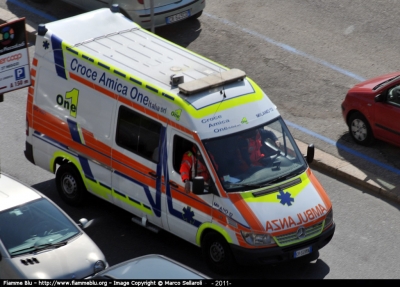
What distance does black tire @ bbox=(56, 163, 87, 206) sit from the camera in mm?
12625

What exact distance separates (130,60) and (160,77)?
640 mm

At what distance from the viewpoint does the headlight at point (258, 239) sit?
34.9ft

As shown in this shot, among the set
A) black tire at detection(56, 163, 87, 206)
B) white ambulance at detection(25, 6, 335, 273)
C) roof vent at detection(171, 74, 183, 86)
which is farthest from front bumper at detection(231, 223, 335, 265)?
black tire at detection(56, 163, 87, 206)

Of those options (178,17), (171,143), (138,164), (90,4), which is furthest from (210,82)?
(90,4)

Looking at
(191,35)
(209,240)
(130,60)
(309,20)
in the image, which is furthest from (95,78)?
(309,20)

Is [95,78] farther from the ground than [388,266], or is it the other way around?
[95,78]

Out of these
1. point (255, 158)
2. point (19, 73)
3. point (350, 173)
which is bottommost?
point (350, 173)

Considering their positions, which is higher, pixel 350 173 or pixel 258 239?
pixel 258 239

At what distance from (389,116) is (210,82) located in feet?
13.1

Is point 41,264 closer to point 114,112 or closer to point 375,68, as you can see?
point 114,112

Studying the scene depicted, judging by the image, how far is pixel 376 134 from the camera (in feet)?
46.7

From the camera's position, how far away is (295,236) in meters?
10.8

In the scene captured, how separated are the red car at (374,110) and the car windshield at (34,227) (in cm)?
573

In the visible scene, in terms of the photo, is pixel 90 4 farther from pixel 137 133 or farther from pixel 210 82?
pixel 210 82
